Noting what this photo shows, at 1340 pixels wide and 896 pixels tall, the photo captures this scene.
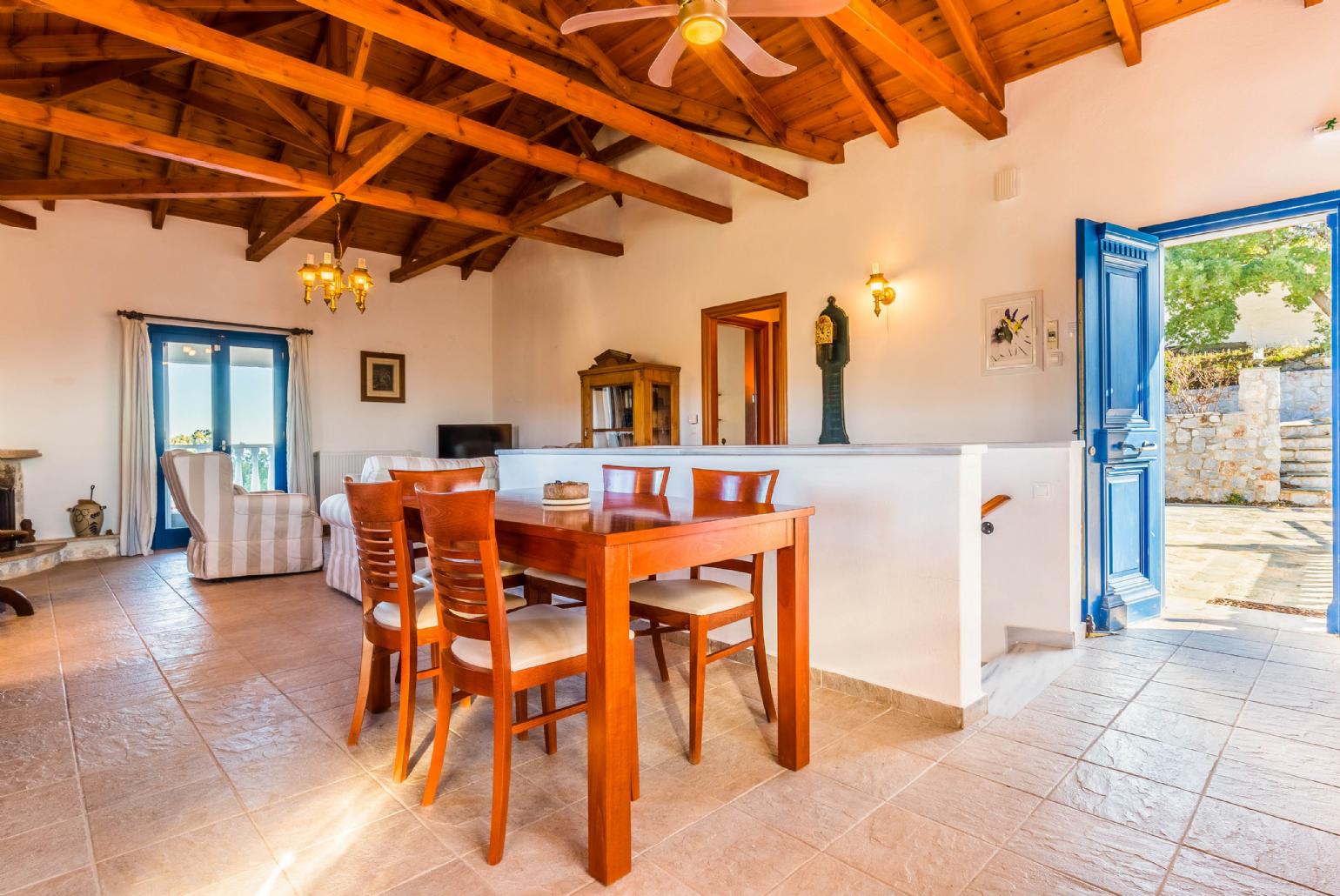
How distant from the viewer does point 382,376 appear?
25.9 ft

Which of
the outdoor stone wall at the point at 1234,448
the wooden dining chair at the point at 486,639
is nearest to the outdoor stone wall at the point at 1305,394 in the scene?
the outdoor stone wall at the point at 1234,448

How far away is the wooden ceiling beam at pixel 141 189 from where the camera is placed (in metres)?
4.97

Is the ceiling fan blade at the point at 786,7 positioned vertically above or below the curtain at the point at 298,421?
above

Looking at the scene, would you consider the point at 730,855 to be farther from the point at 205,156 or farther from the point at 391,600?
the point at 205,156

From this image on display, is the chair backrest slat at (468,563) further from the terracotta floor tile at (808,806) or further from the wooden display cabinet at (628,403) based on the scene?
the wooden display cabinet at (628,403)

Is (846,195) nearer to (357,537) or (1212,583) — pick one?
(1212,583)

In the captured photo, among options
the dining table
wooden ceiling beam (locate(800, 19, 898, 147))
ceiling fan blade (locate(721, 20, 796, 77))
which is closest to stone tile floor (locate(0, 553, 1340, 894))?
the dining table

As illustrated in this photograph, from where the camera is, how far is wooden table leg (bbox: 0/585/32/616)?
12.5 ft

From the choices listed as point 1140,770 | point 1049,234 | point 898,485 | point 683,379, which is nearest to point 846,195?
point 1049,234

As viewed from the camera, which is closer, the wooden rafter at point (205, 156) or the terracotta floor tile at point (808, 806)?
the terracotta floor tile at point (808, 806)

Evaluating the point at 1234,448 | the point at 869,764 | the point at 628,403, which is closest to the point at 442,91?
the point at 628,403

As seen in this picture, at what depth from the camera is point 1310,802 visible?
1.82m

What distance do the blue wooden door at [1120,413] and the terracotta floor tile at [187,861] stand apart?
148 inches

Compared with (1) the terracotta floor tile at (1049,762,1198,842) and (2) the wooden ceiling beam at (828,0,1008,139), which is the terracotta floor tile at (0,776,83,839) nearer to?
(1) the terracotta floor tile at (1049,762,1198,842)
